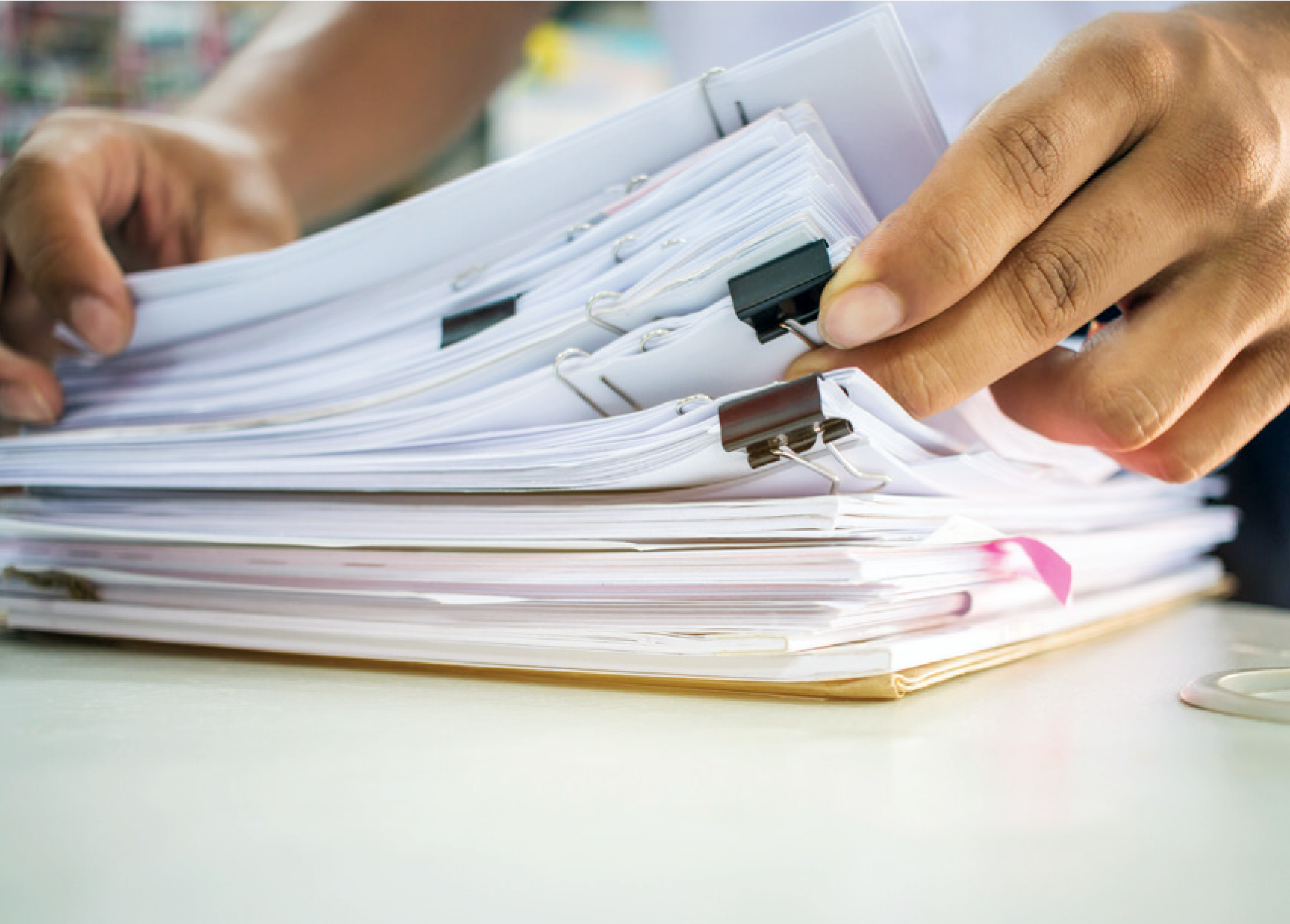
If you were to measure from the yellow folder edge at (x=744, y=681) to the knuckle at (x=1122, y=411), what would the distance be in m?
0.13

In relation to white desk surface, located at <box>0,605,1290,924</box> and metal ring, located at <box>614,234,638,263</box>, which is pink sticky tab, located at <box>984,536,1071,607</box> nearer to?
white desk surface, located at <box>0,605,1290,924</box>

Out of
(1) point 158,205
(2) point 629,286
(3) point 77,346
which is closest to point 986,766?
(2) point 629,286

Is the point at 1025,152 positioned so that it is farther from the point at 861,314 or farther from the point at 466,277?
the point at 466,277

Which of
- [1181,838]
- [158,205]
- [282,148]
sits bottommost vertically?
[1181,838]

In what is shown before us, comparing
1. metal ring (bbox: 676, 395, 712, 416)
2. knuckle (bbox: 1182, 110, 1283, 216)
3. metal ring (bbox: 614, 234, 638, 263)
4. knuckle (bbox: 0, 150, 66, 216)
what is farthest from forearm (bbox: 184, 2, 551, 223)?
knuckle (bbox: 1182, 110, 1283, 216)

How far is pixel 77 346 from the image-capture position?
2.38 feet

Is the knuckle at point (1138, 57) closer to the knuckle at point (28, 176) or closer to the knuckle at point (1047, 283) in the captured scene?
the knuckle at point (1047, 283)

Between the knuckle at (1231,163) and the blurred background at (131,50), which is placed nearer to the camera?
the knuckle at (1231,163)

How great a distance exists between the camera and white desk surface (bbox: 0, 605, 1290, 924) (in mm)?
233

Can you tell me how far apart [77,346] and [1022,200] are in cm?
68

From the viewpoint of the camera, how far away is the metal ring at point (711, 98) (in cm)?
51

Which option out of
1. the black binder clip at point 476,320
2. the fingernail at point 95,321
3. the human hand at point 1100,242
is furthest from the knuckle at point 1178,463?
the fingernail at point 95,321

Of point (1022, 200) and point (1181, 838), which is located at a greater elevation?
point (1022, 200)

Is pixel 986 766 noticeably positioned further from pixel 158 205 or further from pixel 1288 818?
pixel 158 205
